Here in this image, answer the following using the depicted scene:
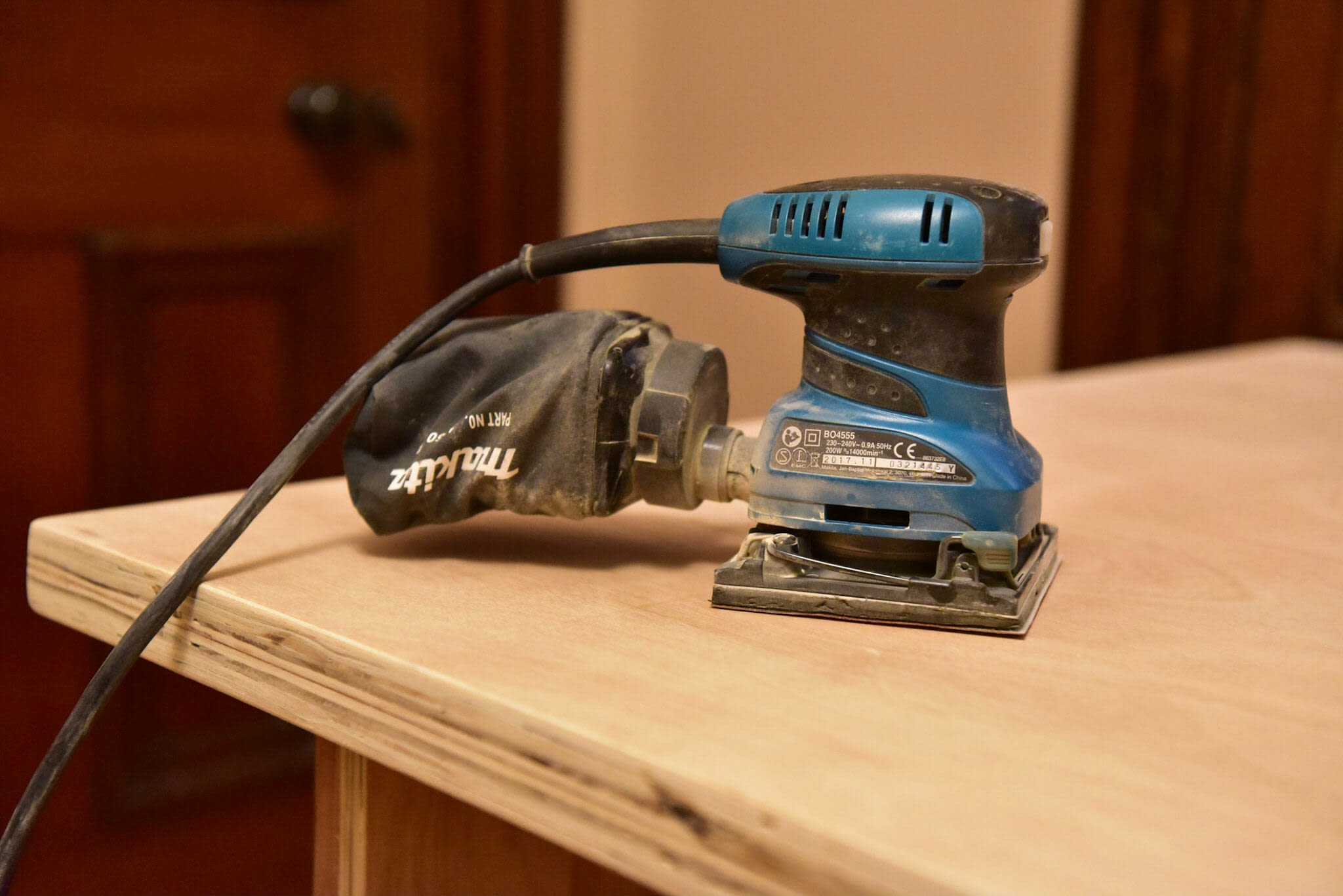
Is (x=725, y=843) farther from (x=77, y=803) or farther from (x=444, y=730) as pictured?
(x=77, y=803)

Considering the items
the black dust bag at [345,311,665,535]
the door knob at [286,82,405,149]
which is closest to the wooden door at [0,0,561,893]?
the door knob at [286,82,405,149]

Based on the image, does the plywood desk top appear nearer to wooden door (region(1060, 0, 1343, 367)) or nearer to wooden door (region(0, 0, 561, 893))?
wooden door (region(0, 0, 561, 893))

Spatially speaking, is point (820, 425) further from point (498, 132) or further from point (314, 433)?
point (498, 132)

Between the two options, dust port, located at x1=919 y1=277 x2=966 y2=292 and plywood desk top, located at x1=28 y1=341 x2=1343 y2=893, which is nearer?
plywood desk top, located at x1=28 y1=341 x2=1343 y2=893

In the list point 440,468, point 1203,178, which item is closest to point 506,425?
point 440,468

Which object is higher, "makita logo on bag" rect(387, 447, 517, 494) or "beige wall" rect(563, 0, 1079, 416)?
"beige wall" rect(563, 0, 1079, 416)

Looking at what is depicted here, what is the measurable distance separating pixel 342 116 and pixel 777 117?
2.04 feet

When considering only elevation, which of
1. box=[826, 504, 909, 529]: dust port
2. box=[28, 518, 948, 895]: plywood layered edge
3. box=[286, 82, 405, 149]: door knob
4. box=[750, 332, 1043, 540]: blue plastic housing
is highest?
box=[286, 82, 405, 149]: door knob

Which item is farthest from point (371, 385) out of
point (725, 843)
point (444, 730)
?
point (725, 843)

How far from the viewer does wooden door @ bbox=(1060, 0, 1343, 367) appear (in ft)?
5.56

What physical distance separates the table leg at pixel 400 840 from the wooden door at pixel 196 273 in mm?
950

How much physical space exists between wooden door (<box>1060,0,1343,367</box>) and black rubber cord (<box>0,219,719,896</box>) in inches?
51.2

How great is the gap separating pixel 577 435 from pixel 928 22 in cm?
133

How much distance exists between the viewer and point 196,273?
58.6 inches
